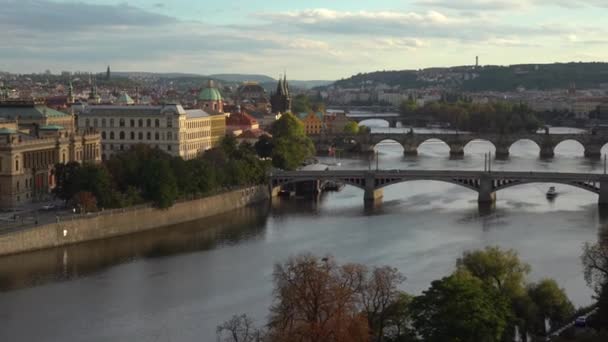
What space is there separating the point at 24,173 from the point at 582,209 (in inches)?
771

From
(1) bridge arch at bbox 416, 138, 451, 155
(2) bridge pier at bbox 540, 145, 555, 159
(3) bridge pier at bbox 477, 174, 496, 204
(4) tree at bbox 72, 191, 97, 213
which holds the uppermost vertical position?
(4) tree at bbox 72, 191, 97, 213

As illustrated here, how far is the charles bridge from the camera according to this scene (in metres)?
71.9

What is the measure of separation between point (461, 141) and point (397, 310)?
2096 inches

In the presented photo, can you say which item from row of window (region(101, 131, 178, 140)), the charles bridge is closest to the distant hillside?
the charles bridge

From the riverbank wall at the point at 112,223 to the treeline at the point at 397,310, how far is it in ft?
35.2

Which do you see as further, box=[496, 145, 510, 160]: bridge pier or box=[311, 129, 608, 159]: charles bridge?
box=[311, 129, 608, 159]: charles bridge

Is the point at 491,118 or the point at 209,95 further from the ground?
the point at 209,95

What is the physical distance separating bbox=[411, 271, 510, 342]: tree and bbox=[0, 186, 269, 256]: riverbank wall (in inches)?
560

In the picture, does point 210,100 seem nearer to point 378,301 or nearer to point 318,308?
point 378,301

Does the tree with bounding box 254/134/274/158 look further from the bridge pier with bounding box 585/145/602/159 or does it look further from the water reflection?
the bridge pier with bounding box 585/145/602/159

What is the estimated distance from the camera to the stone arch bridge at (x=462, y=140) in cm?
7188

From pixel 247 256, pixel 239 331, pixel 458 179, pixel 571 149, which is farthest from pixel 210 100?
pixel 239 331

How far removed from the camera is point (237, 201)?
42938mm

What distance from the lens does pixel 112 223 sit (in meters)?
35.3
